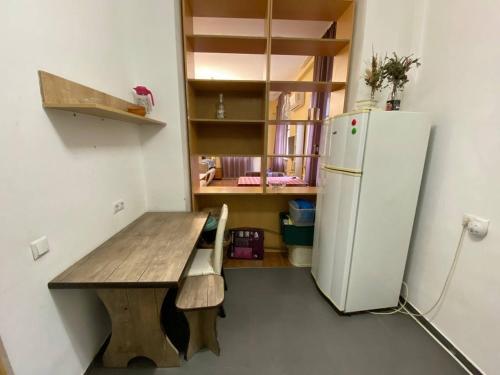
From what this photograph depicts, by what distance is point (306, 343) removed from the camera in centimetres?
152

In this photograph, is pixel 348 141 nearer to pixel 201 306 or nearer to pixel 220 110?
pixel 220 110

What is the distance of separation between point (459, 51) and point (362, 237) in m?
1.37

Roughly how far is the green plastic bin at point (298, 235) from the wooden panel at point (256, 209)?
33 centimetres

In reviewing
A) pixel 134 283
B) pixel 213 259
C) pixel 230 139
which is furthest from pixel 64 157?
pixel 230 139

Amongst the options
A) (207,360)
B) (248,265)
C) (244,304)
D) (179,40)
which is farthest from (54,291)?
(179,40)

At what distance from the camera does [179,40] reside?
6.30 feet

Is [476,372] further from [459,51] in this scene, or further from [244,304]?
[459,51]

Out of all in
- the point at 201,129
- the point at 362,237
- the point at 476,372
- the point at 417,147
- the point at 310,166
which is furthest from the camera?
the point at 310,166

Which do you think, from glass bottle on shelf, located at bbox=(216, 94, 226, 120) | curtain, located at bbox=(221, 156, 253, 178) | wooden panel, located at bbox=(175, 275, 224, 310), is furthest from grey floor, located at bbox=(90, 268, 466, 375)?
curtain, located at bbox=(221, 156, 253, 178)

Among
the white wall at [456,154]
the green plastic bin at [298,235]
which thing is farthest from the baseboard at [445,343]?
the green plastic bin at [298,235]

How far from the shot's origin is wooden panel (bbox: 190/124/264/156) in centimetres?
242

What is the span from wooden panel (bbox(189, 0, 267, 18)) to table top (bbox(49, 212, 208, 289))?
198 cm

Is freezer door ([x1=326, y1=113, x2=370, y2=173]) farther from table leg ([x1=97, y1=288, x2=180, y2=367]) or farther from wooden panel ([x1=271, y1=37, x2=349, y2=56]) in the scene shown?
table leg ([x1=97, y1=288, x2=180, y2=367])

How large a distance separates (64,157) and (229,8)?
6.30ft
